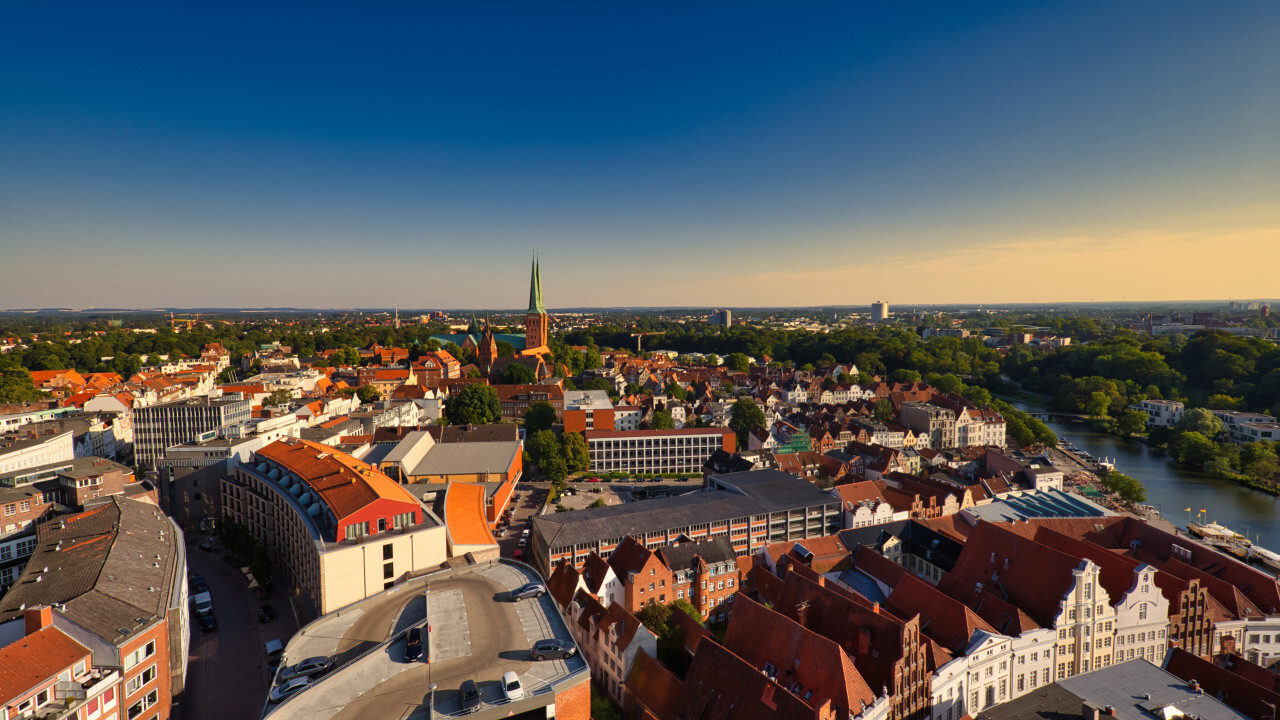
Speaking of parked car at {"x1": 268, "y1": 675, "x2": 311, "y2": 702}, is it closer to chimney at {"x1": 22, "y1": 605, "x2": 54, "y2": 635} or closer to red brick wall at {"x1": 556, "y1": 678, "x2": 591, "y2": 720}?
red brick wall at {"x1": 556, "y1": 678, "x2": 591, "y2": 720}

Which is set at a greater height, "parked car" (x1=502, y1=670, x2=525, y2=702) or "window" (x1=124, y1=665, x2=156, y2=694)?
"parked car" (x1=502, y1=670, x2=525, y2=702)

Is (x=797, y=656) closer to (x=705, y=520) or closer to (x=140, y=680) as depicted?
(x=705, y=520)

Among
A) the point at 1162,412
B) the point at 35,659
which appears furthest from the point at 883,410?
the point at 35,659

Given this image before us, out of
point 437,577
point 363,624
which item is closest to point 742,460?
point 437,577

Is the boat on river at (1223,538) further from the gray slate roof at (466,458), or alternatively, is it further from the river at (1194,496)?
the gray slate roof at (466,458)

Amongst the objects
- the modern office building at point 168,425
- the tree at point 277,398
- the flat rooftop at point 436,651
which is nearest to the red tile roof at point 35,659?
the flat rooftop at point 436,651

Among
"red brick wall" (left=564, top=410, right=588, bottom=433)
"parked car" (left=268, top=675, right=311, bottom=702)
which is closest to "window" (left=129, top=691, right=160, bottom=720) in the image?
"parked car" (left=268, top=675, right=311, bottom=702)

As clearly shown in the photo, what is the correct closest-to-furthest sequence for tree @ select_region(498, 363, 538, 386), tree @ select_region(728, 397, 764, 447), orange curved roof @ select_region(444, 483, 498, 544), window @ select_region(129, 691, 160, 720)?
window @ select_region(129, 691, 160, 720), orange curved roof @ select_region(444, 483, 498, 544), tree @ select_region(728, 397, 764, 447), tree @ select_region(498, 363, 538, 386)
